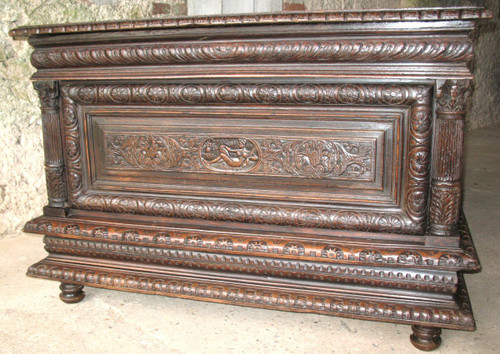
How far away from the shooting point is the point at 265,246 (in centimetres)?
140

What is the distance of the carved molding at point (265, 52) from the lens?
1.23 metres

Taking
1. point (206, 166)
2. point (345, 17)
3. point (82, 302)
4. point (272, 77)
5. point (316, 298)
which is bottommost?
point (82, 302)

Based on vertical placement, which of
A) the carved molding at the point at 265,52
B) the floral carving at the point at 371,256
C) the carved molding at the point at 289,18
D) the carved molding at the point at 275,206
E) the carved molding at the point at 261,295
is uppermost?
the carved molding at the point at 289,18

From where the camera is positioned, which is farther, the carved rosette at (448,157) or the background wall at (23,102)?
the background wall at (23,102)

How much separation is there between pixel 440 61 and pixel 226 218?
760 millimetres

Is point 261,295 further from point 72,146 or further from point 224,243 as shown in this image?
point 72,146

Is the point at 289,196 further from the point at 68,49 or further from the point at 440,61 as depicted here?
the point at 68,49

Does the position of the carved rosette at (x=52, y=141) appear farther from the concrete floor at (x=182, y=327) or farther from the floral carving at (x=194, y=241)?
the floral carving at (x=194, y=241)

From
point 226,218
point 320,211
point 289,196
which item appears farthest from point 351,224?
point 226,218

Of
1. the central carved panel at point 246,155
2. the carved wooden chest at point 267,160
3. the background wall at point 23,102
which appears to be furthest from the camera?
the background wall at point 23,102

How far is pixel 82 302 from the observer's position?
1687 millimetres

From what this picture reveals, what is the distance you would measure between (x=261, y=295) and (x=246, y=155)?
1.42 ft

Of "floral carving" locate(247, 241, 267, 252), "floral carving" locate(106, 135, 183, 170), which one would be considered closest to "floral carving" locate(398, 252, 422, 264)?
"floral carving" locate(247, 241, 267, 252)

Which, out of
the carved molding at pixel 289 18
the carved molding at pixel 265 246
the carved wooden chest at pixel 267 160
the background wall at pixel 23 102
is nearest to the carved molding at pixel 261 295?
the carved wooden chest at pixel 267 160
